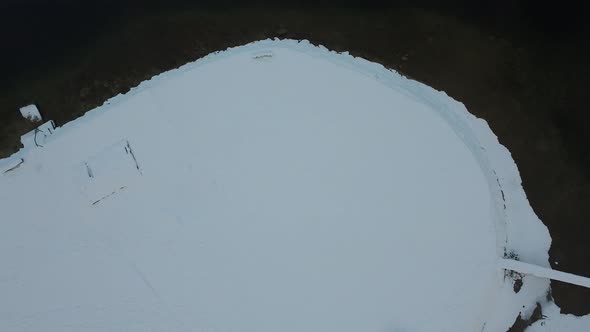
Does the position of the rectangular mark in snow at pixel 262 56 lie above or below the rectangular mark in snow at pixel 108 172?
above

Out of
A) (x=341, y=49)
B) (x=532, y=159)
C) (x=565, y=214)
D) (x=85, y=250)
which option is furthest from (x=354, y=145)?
(x=85, y=250)

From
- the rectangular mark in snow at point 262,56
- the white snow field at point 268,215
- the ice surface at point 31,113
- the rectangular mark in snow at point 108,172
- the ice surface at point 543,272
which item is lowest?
the ice surface at point 543,272

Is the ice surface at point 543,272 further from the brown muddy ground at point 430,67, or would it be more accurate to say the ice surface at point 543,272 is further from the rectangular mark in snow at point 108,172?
the rectangular mark in snow at point 108,172

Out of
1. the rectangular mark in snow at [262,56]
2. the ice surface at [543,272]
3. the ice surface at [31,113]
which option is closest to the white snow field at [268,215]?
the rectangular mark in snow at [262,56]

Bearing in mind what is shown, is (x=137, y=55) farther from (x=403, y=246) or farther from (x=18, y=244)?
(x=403, y=246)

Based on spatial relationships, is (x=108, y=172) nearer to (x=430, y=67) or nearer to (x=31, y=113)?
(x=31, y=113)
